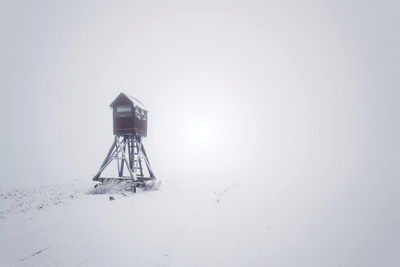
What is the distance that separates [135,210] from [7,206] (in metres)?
6.03

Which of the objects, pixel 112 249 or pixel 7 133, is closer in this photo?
pixel 112 249

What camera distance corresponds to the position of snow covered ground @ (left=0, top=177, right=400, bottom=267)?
5027 millimetres

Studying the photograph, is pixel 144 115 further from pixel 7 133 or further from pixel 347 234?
pixel 7 133

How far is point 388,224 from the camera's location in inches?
322

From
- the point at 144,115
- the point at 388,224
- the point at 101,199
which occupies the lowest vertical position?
the point at 101,199

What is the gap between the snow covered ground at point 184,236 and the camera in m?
5.03

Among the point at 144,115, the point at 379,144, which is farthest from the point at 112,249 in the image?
the point at 379,144

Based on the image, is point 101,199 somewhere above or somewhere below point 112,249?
below

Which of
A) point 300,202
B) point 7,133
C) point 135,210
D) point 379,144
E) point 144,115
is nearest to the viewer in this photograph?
point 135,210

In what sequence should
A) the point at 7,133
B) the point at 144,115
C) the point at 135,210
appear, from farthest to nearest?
the point at 7,133
the point at 144,115
the point at 135,210

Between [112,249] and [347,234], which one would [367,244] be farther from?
[112,249]

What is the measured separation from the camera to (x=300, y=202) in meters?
11.6

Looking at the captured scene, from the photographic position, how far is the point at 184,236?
648 cm

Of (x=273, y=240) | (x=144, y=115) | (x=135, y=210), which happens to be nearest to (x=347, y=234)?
(x=273, y=240)
